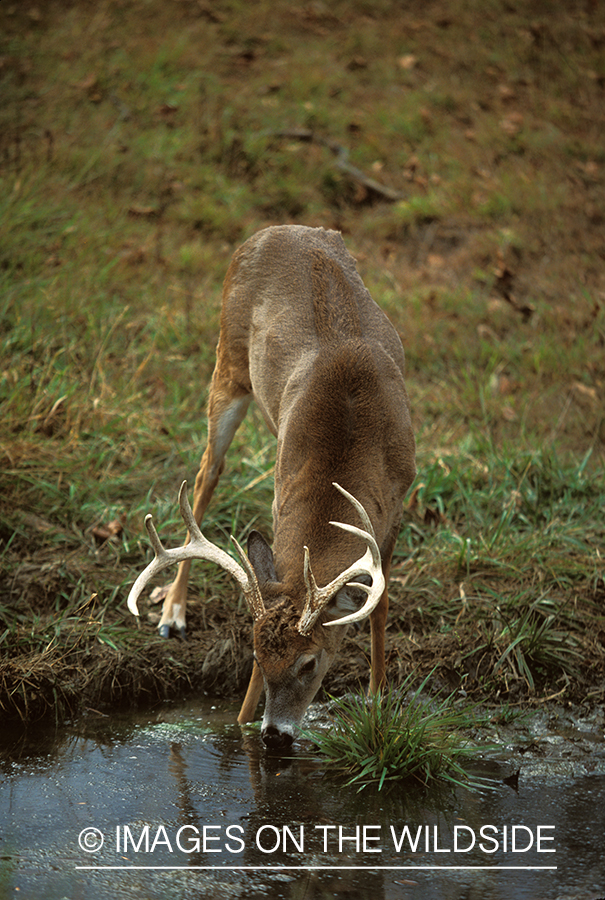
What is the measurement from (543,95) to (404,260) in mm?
4268

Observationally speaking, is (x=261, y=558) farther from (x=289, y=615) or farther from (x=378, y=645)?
(x=378, y=645)

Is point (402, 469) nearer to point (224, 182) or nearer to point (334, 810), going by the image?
point (334, 810)

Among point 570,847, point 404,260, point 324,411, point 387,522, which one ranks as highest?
point 324,411

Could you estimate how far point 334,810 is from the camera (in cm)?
362

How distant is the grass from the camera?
5.02m

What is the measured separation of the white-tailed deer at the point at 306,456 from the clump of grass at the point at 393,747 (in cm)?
26

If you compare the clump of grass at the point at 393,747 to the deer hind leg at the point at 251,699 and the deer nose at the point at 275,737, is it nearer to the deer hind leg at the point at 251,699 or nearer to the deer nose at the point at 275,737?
the deer nose at the point at 275,737

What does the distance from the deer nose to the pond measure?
0.18 meters

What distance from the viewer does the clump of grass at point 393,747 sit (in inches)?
150

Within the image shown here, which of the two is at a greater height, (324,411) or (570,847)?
(324,411)

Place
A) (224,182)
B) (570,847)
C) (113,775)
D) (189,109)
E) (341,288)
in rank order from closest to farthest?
(570,847), (113,775), (341,288), (224,182), (189,109)

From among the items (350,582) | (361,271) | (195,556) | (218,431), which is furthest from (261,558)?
(361,271)

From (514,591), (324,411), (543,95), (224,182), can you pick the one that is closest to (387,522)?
(324,411)

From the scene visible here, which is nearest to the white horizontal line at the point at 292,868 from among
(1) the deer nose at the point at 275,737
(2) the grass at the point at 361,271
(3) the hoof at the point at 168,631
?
(1) the deer nose at the point at 275,737
